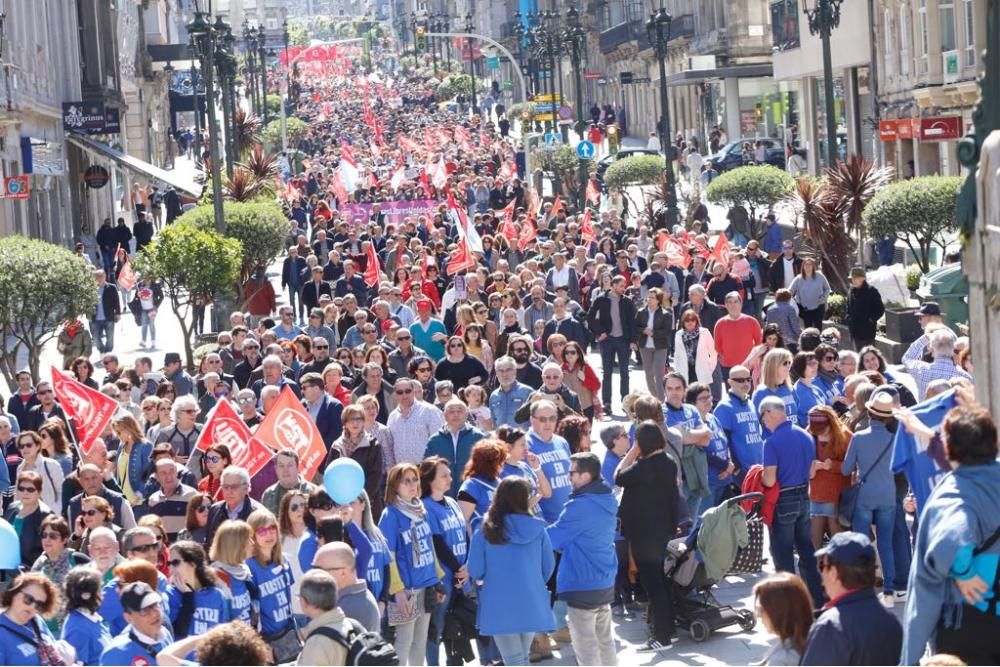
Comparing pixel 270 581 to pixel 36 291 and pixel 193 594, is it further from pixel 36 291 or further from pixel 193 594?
pixel 36 291

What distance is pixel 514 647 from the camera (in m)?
10.1

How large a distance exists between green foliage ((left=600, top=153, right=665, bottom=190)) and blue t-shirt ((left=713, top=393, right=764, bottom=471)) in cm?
3107

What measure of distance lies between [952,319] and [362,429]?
5.24 m

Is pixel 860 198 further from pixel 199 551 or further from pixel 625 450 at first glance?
pixel 199 551

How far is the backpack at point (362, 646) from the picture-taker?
7.49 metres

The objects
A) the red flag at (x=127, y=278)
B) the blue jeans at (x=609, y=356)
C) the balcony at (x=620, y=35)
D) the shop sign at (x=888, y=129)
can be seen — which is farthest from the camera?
the balcony at (x=620, y=35)

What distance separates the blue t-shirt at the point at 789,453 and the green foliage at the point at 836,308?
11719 mm

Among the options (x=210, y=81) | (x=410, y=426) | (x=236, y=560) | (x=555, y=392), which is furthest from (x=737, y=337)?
(x=210, y=81)

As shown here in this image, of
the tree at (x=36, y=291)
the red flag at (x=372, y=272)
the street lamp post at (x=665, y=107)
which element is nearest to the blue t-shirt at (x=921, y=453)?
the tree at (x=36, y=291)

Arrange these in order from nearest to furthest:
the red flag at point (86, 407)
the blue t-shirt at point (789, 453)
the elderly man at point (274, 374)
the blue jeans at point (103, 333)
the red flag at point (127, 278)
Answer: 1. the blue t-shirt at point (789, 453)
2. the red flag at point (86, 407)
3. the elderly man at point (274, 374)
4. the blue jeans at point (103, 333)
5. the red flag at point (127, 278)

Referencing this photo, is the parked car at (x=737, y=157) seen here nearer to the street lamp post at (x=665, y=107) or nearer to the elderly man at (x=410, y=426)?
Result: the street lamp post at (x=665, y=107)

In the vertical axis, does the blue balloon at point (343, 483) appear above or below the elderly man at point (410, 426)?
above

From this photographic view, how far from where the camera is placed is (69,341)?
22.0m

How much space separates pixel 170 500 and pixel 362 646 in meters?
4.50
